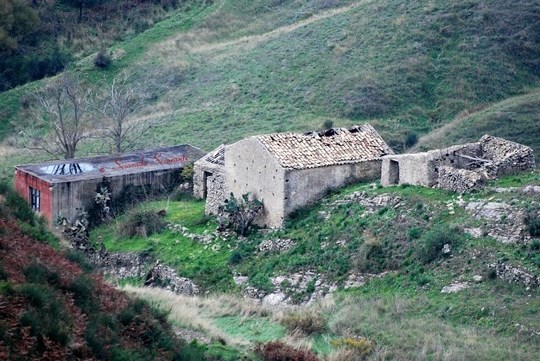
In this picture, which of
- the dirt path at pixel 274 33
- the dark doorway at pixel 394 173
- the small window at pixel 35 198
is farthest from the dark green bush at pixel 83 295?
the dirt path at pixel 274 33

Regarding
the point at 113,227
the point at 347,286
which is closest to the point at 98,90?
the point at 113,227

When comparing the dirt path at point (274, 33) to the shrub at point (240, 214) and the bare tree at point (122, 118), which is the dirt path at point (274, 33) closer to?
the bare tree at point (122, 118)

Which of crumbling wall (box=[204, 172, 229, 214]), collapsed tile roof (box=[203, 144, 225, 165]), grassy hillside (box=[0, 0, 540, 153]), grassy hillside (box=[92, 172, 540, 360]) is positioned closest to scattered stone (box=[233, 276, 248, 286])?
grassy hillside (box=[92, 172, 540, 360])

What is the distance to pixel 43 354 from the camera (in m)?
15.2

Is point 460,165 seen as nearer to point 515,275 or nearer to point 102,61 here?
point 515,275

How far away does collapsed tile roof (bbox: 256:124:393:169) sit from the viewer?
30.6 m

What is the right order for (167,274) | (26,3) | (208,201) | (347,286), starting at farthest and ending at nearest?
(26,3) < (208,201) < (167,274) < (347,286)

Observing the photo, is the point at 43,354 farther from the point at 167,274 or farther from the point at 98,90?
the point at 98,90

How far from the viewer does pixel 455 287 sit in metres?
23.6

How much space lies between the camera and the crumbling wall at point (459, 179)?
27.2 meters

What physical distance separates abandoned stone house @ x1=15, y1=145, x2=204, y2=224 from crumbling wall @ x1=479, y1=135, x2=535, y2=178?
466 inches

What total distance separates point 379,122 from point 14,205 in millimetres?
24359

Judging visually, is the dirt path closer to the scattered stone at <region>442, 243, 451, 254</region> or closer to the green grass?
the scattered stone at <region>442, 243, 451, 254</region>

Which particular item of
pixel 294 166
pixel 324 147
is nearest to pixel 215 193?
pixel 324 147
